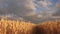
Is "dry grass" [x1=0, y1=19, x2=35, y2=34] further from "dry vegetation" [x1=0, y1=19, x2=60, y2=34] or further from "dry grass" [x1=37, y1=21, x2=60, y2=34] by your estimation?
"dry grass" [x1=37, y1=21, x2=60, y2=34]

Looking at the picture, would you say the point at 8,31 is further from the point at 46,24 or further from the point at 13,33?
the point at 46,24

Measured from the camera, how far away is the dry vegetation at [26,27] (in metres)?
10.1

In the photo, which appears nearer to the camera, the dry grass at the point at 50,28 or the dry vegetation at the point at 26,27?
the dry vegetation at the point at 26,27

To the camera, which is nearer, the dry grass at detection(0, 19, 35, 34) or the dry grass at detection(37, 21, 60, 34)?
the dry grass at detection(0, 19, 35, 34)

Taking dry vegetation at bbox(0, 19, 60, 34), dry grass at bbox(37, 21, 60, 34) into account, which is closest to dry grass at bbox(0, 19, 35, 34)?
dry vegetation at bbox(0, 19, 60, 34)

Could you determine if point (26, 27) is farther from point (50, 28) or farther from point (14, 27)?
point (50, 28)

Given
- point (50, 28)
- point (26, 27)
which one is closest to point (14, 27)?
point (26, 27)

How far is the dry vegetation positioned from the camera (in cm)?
1011

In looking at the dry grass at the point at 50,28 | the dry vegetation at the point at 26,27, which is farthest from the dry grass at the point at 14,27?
the dry grass at the point at 50,28

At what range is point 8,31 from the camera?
10164mm

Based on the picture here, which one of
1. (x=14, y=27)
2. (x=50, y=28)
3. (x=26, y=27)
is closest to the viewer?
(x=14, y=27)

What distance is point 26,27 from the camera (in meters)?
11.6

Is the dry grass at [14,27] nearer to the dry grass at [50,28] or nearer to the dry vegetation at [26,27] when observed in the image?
the dry vegetation at [26,27]

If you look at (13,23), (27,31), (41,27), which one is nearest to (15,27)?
(13,23)
